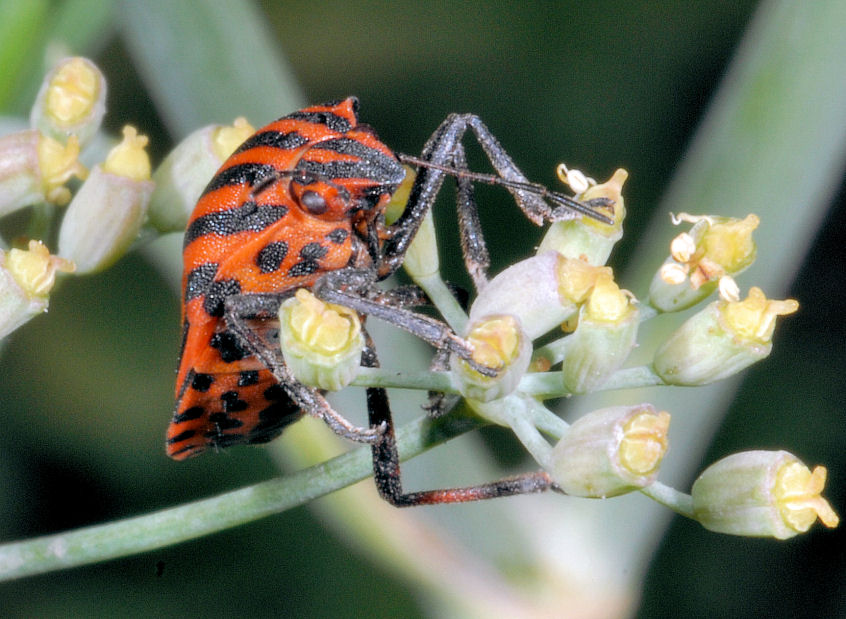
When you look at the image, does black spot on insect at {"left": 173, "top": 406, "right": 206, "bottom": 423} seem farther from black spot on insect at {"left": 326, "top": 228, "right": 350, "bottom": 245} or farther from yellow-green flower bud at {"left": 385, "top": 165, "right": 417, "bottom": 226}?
yellow-green flower bud at {"left": 385, "top": 165, "right": 417, "bottom": 226}

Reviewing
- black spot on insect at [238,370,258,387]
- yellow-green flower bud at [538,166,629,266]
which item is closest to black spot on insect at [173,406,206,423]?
black spot on insect at [238,370,258,387]

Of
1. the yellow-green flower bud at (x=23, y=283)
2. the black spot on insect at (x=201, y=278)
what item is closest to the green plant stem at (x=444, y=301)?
the black spot on insect at (x=201, y=278)

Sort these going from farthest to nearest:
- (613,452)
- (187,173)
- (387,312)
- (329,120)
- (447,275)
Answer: (447,275) → (187,173) → (329,120) → (387,312) → (613,452)

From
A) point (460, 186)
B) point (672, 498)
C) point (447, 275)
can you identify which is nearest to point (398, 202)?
point (460, 186)

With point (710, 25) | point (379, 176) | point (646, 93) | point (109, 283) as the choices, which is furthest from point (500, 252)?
point (379, 176)

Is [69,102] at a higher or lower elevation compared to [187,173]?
higher

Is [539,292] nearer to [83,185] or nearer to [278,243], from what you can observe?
[278,243]

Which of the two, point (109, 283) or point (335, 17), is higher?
point (335, 17)

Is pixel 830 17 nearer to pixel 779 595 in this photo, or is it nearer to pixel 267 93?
pixel 267 93
